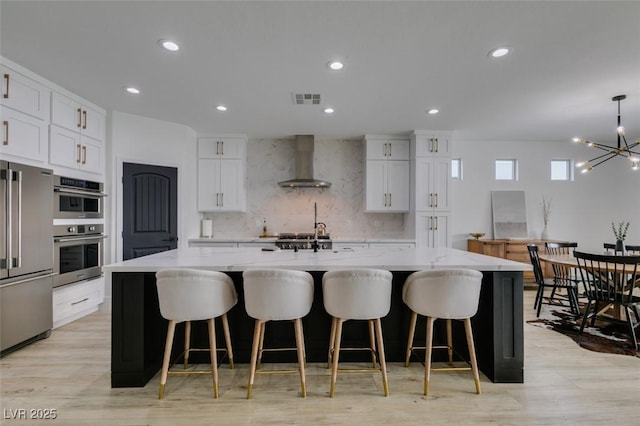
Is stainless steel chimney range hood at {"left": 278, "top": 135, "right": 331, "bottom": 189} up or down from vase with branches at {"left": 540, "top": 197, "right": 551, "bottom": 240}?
up

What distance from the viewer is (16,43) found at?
2.48 meters

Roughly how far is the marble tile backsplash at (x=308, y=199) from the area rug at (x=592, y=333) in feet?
7.85

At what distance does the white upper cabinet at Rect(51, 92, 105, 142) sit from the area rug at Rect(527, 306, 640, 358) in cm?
560

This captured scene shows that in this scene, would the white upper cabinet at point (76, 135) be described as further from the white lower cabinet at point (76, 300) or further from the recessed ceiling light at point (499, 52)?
the recessed ceiling light at point (499, 52)

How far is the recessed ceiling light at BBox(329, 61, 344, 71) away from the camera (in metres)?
2.75

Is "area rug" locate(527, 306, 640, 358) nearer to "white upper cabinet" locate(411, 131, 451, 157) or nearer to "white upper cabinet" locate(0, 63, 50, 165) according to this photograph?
"white upper cabinet" locate(411, 131, 451, 157)

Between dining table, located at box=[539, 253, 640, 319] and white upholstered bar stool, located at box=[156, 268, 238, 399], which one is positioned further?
dining table, located at box=[539, 253, 640, 319]

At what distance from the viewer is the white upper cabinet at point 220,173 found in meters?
5.16

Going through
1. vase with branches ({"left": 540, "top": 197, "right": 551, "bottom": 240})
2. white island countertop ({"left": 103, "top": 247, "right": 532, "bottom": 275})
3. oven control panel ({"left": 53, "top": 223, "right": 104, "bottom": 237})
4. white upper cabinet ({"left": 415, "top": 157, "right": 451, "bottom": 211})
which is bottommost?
white island countertop ({"left": 103, "top": 247, "right": 532, "bottom": 275})

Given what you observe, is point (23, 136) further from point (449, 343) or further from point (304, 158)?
point (449, 343)

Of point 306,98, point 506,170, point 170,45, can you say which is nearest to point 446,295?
point 306,98

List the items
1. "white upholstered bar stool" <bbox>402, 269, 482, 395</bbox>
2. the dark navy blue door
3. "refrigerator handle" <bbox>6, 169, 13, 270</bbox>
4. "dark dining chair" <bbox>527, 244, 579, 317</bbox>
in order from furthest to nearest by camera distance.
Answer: the dark navy blue door, "dark dining chair" <bbox>527, 244, 579, 317</bbox>, "refrigerator handle" <bbox>6, 169, 13, 270</bbox>, "white upholstered bar stool" <bbox>402, 269, 482, 395</bbox>

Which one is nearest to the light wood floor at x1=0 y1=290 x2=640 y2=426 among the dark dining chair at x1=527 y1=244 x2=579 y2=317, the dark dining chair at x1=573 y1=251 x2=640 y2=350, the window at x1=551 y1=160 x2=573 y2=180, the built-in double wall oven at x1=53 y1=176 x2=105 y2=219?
the dark dining chair at x1=573 y1=251 x2=640 y2=350

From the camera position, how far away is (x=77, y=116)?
3.56m
